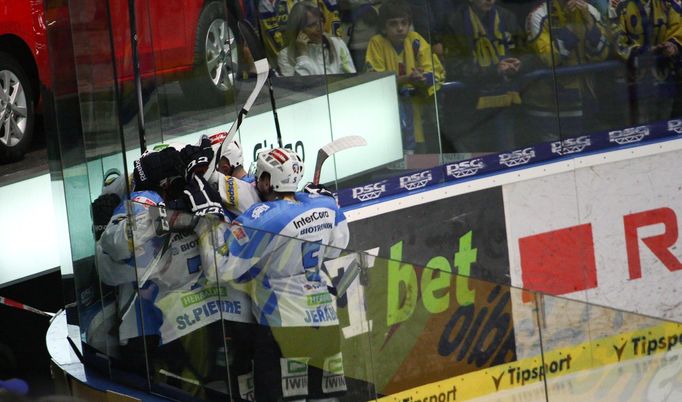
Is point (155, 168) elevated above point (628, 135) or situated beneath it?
elevated above

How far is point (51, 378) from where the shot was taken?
7.14 meters

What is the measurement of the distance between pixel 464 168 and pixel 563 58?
1.36 m

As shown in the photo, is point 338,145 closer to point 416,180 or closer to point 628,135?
point 416,180

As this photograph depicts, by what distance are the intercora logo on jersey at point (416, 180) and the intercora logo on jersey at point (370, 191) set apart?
0.59 ft

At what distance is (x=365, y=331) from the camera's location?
534 centimetres

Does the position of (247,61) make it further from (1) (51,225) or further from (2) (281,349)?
(2) (281,349)

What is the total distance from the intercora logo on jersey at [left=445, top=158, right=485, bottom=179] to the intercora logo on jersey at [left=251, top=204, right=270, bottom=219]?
359cm

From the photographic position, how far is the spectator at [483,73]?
388 inches

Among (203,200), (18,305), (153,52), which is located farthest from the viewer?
(18,305)

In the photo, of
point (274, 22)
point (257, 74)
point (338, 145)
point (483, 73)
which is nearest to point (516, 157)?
point (483, 73)

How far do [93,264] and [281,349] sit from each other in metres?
1.40

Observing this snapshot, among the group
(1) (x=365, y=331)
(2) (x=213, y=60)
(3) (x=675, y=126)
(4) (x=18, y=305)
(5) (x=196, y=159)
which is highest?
(2) (x=213, y=60)

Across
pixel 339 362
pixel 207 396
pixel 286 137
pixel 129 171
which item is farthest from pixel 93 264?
pixel 286 137

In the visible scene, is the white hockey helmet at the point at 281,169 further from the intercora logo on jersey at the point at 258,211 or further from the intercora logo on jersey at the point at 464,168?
the intercora logo on jersey at the point at 464,168
